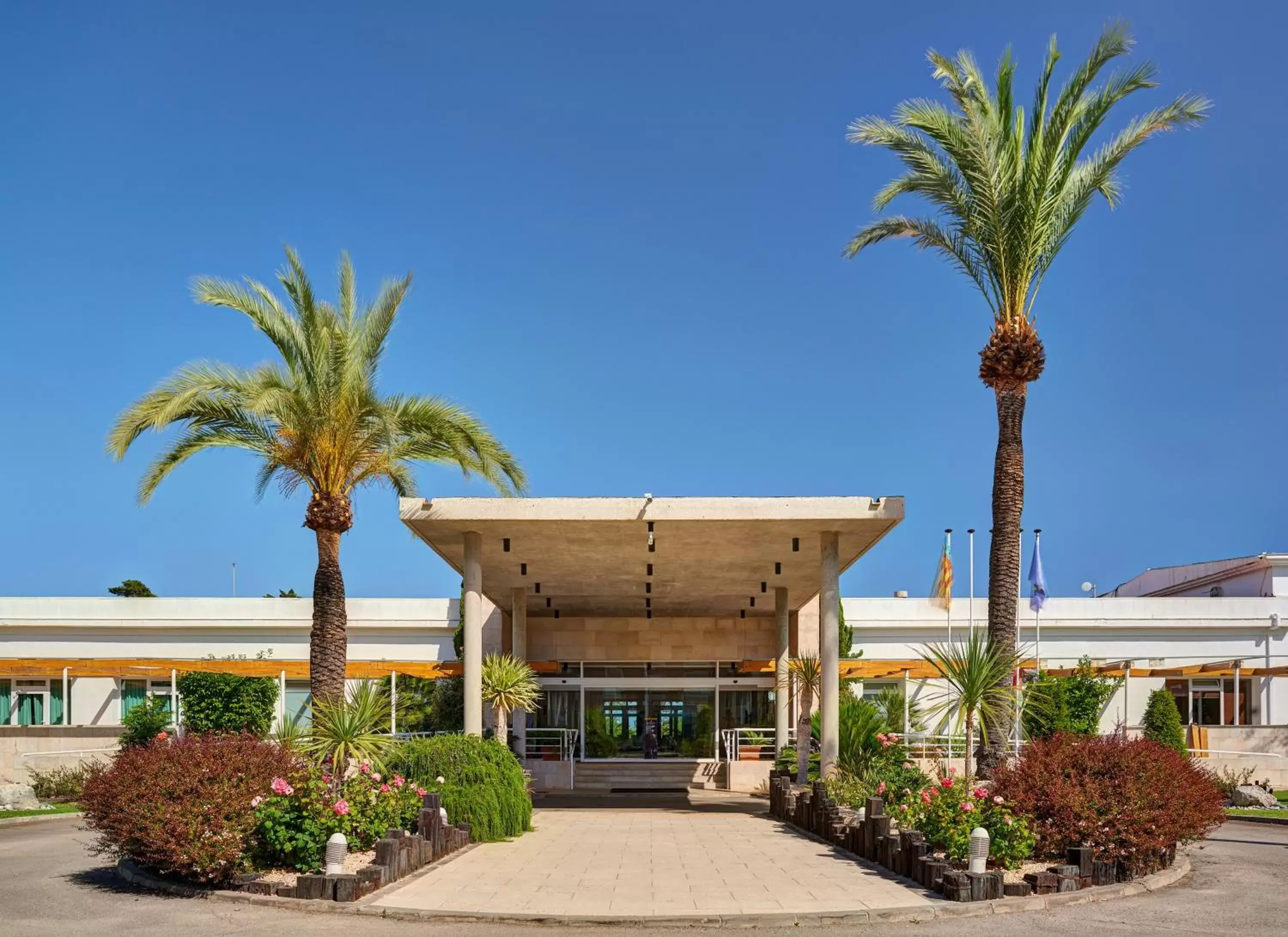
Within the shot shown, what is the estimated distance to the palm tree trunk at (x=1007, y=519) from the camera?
2019 centimetres

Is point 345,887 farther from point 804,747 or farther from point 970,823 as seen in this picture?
point 804,747

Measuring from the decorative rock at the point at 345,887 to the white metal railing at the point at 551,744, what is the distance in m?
19.7

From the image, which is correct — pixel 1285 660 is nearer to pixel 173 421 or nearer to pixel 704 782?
pixel 704 782

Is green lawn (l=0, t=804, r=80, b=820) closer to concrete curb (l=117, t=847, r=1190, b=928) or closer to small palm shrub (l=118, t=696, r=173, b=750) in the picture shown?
small palm shrub (l=118, t=696, r=173, b=750)

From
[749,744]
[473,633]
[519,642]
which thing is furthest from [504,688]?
[749,744]

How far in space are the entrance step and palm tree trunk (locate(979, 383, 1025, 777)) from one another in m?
13.7

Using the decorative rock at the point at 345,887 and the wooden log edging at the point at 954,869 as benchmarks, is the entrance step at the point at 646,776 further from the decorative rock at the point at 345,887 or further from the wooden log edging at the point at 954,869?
the decorative rock at the point at 345,887

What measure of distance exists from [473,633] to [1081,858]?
11840 mm

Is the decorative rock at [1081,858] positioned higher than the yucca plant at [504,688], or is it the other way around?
the yucca plant at [504,688]

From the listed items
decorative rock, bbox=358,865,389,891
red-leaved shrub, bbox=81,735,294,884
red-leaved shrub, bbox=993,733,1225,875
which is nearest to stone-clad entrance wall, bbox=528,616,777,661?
red-leaved shrub, bbox=993,733,1225,875

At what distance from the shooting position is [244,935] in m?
10.6

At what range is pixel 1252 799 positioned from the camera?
992 inches

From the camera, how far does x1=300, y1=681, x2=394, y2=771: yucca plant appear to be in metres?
15.5

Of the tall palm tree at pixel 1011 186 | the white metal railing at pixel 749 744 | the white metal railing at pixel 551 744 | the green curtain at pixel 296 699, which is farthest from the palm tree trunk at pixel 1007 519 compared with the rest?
the green curtain at pixel 296 699
